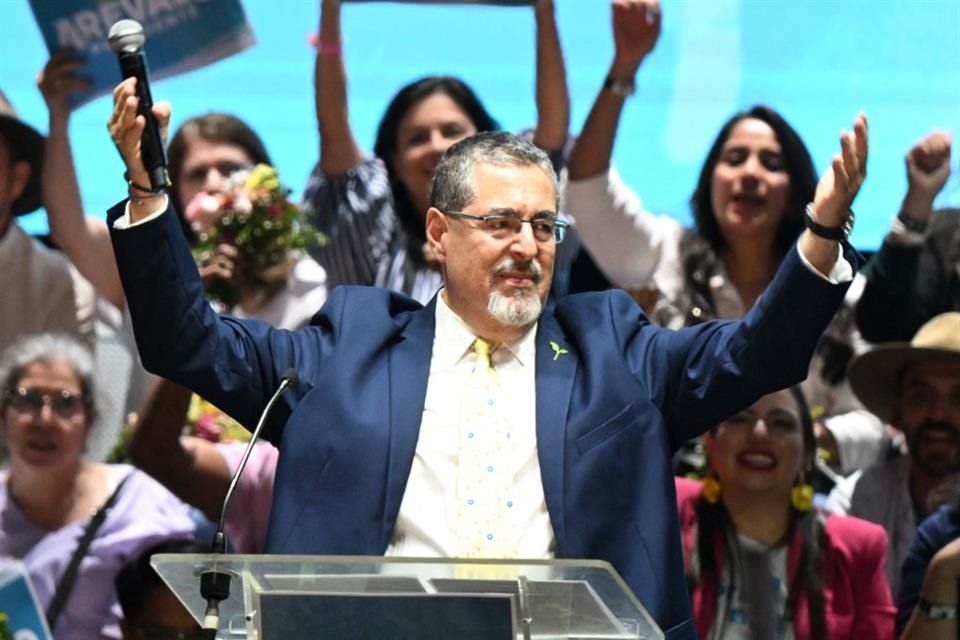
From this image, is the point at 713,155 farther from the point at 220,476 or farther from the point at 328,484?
the point at 328,484

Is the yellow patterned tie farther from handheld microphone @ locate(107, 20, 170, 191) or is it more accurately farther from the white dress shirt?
handheld microphone @ locate(107, 20, 170, 191)

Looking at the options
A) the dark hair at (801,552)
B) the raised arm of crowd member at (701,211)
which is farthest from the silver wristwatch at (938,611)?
the raised arm of crowd member at (701,211)

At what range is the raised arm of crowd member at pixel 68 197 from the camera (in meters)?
5.44

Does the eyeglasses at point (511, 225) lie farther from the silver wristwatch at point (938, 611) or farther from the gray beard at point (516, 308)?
the silver wristwatch at point (938, 611)

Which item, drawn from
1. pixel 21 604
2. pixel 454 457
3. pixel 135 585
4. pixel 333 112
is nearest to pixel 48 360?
pixel 135 585

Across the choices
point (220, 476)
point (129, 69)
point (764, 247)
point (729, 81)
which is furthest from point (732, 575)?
point (129, 69)

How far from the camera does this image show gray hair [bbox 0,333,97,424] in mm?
4984

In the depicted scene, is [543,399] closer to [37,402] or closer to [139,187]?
[139,187]

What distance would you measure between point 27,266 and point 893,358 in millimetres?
2487

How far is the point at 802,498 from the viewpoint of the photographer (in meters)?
4.83

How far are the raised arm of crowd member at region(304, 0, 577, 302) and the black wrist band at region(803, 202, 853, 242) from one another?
1.78 m

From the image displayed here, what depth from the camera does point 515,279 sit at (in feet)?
12.1

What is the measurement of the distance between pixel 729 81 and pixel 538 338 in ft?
7.55

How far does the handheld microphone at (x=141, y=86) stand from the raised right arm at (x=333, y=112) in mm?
1840
